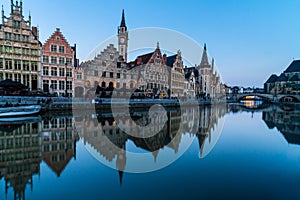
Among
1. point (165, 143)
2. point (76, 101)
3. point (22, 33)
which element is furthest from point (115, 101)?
point (165, 143)

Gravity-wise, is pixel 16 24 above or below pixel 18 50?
above

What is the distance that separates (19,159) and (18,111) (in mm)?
12764

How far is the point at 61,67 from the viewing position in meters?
30.2

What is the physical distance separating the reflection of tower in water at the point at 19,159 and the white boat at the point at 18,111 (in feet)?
24.0

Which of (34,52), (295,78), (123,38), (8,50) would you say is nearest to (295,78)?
(295,78)

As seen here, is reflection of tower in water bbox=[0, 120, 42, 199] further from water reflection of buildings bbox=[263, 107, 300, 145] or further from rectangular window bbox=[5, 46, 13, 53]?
rectangular window bbox=[5, 46, 13, 53]

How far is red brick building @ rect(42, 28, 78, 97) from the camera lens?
95.3 ft

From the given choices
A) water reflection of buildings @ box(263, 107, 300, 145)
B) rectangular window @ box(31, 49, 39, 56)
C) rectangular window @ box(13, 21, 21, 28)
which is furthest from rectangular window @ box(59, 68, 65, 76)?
water reflection of buildings @ box(263, 107, 300, 145)

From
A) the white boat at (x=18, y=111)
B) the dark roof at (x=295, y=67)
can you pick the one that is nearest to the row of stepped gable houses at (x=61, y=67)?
the white boat at (x=18, y=111)

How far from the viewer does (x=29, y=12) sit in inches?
1072

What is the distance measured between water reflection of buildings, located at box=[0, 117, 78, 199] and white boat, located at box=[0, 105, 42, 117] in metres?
6.72

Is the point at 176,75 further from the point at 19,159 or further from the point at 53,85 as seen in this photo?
the point at 19,159

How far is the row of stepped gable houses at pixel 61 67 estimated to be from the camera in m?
26.6

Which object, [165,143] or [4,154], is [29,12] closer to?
[4,154]
